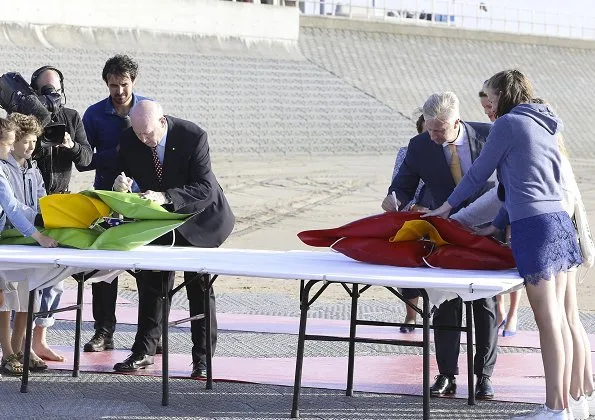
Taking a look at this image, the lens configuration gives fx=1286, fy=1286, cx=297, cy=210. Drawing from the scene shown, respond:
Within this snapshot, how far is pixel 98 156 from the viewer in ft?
28.8

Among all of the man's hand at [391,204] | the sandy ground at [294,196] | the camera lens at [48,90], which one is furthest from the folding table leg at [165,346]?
the sandy ground at [294,196]

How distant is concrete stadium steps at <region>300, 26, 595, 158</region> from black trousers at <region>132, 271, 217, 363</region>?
31651 millimetres

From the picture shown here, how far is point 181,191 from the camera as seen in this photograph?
7762mm

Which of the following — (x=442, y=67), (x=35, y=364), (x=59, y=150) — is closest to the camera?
(x=35, y=364)

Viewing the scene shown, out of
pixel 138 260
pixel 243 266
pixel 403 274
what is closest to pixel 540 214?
pixel 403 274

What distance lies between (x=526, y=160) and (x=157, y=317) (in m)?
2.83

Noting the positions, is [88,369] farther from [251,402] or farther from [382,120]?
[382,120]

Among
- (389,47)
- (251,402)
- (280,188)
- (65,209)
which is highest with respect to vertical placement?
(389,47)

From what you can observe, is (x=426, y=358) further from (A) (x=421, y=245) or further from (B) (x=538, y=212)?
(B) (x=538, y=212)

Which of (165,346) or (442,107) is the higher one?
(442,107)

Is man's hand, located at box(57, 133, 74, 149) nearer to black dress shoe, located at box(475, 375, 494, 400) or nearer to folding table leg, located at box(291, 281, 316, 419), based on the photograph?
folding table leg, located at box(291, 281, 316, 419)

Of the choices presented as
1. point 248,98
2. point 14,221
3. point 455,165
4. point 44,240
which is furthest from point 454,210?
point 248,98

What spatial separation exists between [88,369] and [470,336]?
2.46 m

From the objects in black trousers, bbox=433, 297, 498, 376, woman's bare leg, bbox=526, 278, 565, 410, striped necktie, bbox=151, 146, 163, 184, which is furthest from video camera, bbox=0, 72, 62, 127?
woman's bare leg, bbox=526, 278, 565, 410
